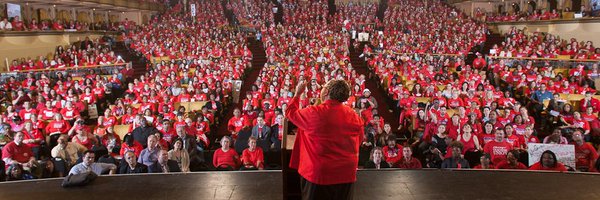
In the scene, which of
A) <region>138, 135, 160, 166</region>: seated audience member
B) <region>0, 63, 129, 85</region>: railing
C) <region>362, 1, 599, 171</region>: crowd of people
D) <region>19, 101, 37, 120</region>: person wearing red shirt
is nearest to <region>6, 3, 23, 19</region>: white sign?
<region>0, 63, 129, 85</region>: railing

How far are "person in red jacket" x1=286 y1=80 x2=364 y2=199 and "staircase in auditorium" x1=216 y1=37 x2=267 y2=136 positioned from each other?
20.8 feet

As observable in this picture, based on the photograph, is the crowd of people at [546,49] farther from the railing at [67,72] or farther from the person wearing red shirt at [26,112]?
the person wearing red shirt at [26,112]

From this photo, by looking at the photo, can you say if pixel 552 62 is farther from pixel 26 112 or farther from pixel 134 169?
pixel 26 112

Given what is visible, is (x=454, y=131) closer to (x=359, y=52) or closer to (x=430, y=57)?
(x=430, y=57)

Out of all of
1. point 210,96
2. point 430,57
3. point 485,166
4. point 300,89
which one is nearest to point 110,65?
point 210,96

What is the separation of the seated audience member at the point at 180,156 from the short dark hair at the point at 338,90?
11.2 ft

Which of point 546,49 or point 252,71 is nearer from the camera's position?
point 546,49

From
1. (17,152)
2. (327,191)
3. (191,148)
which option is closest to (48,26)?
(17,152)

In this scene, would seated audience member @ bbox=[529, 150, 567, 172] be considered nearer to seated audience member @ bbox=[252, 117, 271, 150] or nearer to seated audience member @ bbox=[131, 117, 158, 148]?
seated audience member @ bbox=[252, 117, 271, 150]

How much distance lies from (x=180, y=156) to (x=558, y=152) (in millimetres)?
4349

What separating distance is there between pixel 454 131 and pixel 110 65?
37.0 ft

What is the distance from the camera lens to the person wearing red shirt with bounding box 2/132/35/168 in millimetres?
6179

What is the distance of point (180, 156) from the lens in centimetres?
579

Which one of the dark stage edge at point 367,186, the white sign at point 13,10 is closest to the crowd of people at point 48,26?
the white sign at point 13,10
